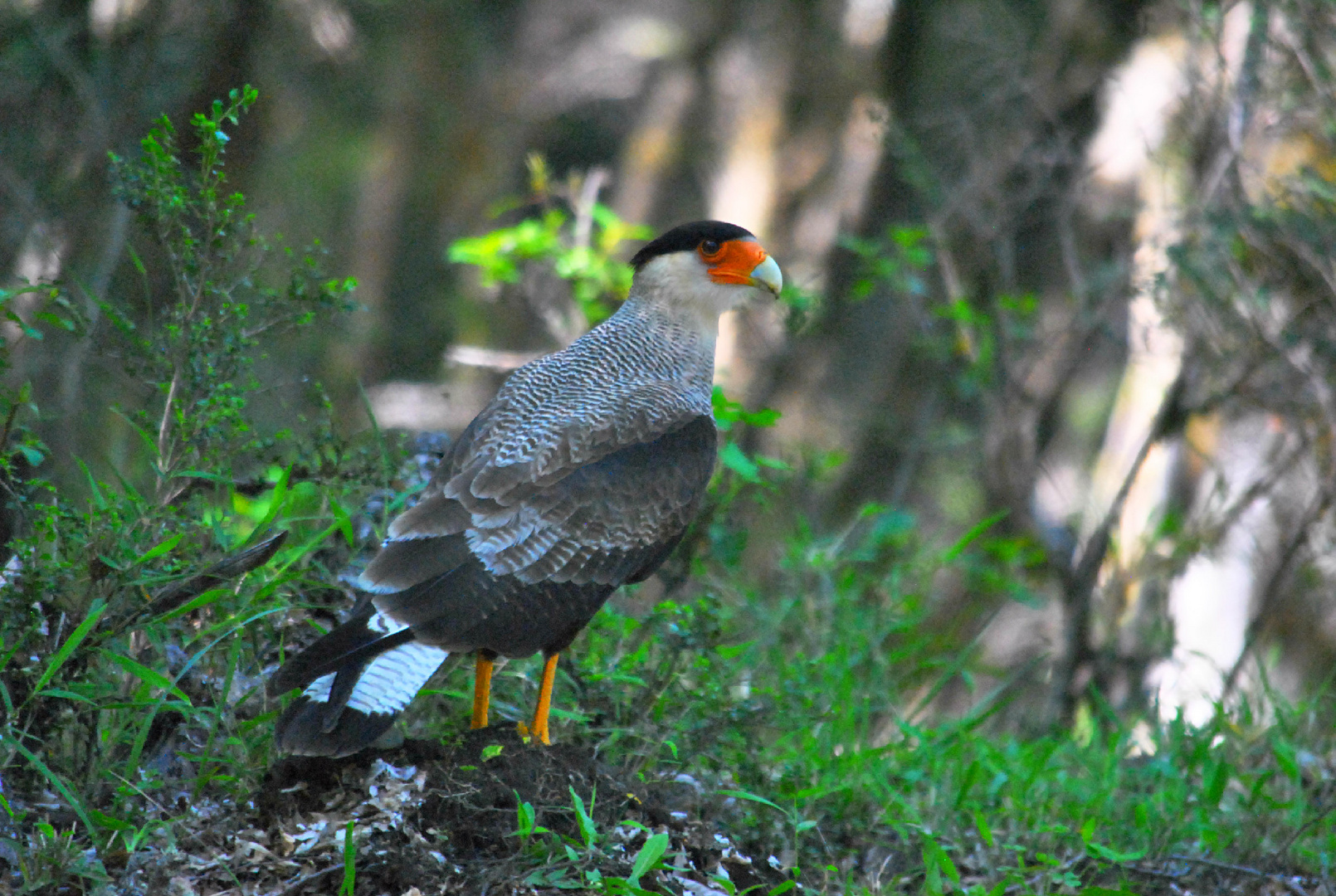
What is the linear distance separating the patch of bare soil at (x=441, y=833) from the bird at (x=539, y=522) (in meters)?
0.22

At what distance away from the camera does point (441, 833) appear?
3.02 meters

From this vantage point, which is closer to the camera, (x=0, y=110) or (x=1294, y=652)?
(x=0, y=110)

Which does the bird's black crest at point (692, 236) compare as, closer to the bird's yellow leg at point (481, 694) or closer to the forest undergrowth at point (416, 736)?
the forest undergrowth at point (416, 736)

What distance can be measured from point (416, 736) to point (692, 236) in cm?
197

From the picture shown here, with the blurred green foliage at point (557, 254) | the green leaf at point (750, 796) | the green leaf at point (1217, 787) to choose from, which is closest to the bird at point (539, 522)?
the green leaf at point (750, 796)

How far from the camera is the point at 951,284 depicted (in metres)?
6.21

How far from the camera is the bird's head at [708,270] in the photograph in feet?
14.6

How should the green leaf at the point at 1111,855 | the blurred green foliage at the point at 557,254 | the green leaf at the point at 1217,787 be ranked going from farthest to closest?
1. the blurred green foliage at the point at 557,254
2. the green leaf at the point at 1217,787
3. the green leaf at the point at 1111,855

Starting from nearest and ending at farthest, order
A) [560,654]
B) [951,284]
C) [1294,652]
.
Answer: [560,654], [951,284], [1294,652]

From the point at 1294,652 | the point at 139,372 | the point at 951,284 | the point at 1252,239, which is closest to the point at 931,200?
the point at 951,284

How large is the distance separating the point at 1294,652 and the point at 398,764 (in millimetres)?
6373

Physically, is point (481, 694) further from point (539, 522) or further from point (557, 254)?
point (557, 254)

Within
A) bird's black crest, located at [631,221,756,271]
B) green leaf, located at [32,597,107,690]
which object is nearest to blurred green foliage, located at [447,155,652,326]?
bird's black crest, located at [631,221,756,271]

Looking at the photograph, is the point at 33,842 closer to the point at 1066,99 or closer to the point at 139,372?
the point at 139,372
